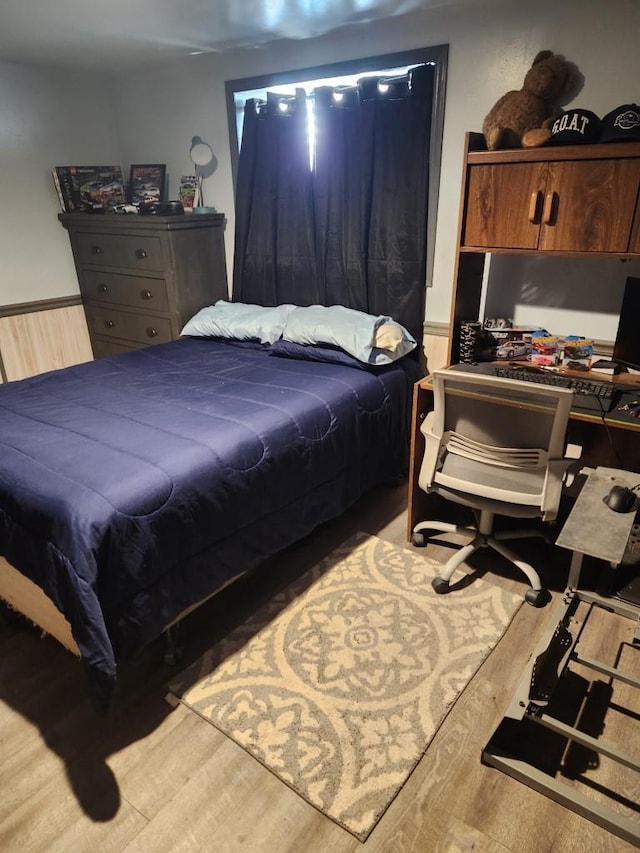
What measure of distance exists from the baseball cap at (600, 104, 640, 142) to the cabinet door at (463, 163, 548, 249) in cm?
23

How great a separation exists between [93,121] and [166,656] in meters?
3.59

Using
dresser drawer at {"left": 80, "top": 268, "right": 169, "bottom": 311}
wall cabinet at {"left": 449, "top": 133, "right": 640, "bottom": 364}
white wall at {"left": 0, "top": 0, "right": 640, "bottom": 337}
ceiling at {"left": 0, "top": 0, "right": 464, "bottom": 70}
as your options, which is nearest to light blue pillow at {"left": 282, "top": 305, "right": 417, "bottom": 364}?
white wall at {"left": 0, "top": 0, "right": 640, "bottom": 337}

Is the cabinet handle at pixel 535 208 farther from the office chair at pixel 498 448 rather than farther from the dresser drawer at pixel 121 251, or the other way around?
the dresser drawer at pixel 121 251

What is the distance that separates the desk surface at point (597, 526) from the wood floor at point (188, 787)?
24.6 inches

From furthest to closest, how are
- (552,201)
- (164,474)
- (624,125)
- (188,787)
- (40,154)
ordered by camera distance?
(40,154)
(552,201)
(624,125)
(164,474)
(188,787)

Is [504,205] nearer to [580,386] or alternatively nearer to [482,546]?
[580,386]

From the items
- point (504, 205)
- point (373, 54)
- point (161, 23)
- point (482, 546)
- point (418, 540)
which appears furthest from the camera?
point (373, 54)

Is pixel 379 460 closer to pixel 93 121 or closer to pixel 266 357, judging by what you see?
pixel 266 357

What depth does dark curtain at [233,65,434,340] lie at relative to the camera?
273 cm

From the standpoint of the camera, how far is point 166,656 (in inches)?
73.2

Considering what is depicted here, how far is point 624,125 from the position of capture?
193 centimetres

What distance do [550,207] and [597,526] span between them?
48.3 inches

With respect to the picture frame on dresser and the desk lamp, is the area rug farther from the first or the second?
the picture frame on dresser

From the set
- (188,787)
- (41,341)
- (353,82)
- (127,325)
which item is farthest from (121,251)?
(188,787)
